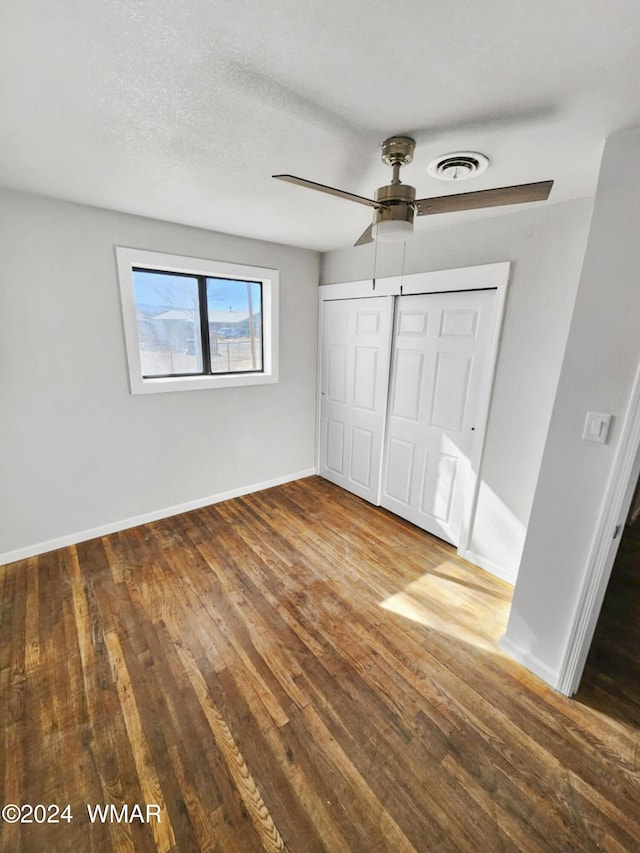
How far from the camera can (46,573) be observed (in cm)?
238

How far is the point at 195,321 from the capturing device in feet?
9.91

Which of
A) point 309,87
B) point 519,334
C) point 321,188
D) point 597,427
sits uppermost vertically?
point 309,87

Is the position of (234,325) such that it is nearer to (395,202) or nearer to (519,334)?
(395,202)

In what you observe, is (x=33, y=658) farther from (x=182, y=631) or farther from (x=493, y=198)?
(x=493, y=198)

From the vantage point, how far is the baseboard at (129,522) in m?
2.51

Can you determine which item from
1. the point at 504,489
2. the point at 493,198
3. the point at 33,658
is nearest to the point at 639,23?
the point at 493,198

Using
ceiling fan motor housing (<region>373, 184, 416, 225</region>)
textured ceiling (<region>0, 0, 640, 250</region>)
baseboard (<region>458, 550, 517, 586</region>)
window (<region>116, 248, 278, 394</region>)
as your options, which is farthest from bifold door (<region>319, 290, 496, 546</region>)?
ceiling fan motor housing (<region>373, 184, 416, 225</region>)

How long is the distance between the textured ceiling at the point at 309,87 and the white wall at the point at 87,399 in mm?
518

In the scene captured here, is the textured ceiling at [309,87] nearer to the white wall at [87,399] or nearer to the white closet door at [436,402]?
the white wall at [87,399]

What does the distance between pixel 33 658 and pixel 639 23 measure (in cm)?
324

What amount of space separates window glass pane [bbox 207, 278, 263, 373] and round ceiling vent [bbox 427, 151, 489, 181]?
6.58ft

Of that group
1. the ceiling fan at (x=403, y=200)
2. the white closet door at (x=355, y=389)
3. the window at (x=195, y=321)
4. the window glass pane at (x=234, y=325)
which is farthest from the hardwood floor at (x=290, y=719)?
the ceiling fan at (x=403, y=200)

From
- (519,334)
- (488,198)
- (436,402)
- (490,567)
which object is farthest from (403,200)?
(490,567)

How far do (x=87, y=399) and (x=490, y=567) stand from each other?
318 centimetres
